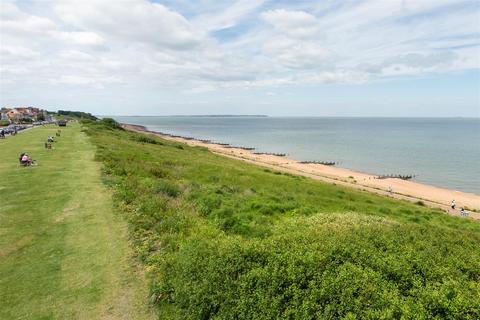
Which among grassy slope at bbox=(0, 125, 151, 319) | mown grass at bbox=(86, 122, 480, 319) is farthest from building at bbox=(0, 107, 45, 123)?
mown grass at bbox=(86, 122, 480, 319)

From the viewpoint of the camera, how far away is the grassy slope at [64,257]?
729cm

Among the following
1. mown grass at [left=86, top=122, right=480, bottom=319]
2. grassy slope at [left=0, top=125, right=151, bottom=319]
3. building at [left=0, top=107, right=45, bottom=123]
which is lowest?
grassy slope at [left=0, top=125, right=151, bottom=319]

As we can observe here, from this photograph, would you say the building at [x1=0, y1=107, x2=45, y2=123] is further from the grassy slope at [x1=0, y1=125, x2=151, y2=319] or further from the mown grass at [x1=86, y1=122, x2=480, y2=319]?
the mown grass at [x1=86, y1=122, x2=480, y2=319]

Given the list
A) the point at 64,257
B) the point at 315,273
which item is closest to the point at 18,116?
the point at 64,257

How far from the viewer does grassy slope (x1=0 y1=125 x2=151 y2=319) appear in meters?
7.29

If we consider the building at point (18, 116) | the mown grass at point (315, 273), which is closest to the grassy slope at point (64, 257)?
the mown grass at point (315, 273)

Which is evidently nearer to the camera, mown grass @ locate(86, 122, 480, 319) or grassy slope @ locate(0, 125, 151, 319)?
mown grass @ locate(86, 122, 480, 319)

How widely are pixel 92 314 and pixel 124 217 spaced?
581 centimetres

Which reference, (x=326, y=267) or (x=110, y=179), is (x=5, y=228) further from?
(x=326, y=267)

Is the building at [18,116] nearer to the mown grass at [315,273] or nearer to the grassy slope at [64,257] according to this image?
the grassy slope at [64,257]

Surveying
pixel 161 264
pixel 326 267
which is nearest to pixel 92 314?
pixel 161 264

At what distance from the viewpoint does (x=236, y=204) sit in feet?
51.3

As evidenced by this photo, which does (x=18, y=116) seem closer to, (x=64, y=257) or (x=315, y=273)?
(x=64, y=257)

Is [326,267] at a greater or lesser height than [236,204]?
greater
